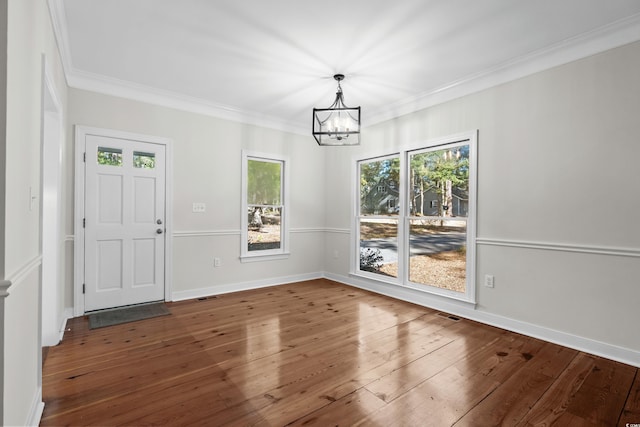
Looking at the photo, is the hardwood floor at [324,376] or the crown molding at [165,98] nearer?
the hardwood floor at [324,376]

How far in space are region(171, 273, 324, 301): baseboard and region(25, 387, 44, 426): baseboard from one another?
2212mm

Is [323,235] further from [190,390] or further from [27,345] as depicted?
[27,345]

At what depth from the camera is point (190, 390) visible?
2.05 m

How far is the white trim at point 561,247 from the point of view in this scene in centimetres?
249

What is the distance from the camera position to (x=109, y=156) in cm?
361

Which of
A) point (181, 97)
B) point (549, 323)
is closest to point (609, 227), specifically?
point (549, 323)

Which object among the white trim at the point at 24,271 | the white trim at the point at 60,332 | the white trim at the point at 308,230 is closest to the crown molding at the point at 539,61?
the white trim at the point at 308,230

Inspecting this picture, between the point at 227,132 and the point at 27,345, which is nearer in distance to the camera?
the point at 27,345

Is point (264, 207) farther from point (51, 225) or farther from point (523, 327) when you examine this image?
point (523, 327)

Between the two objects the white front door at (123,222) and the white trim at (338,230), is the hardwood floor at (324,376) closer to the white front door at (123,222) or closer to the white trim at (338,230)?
the white front door at (123,222)

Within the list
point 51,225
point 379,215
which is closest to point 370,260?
point 379,215

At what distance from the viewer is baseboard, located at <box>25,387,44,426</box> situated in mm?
1609

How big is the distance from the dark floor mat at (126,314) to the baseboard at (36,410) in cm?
142

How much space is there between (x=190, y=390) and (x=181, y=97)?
137 inches
